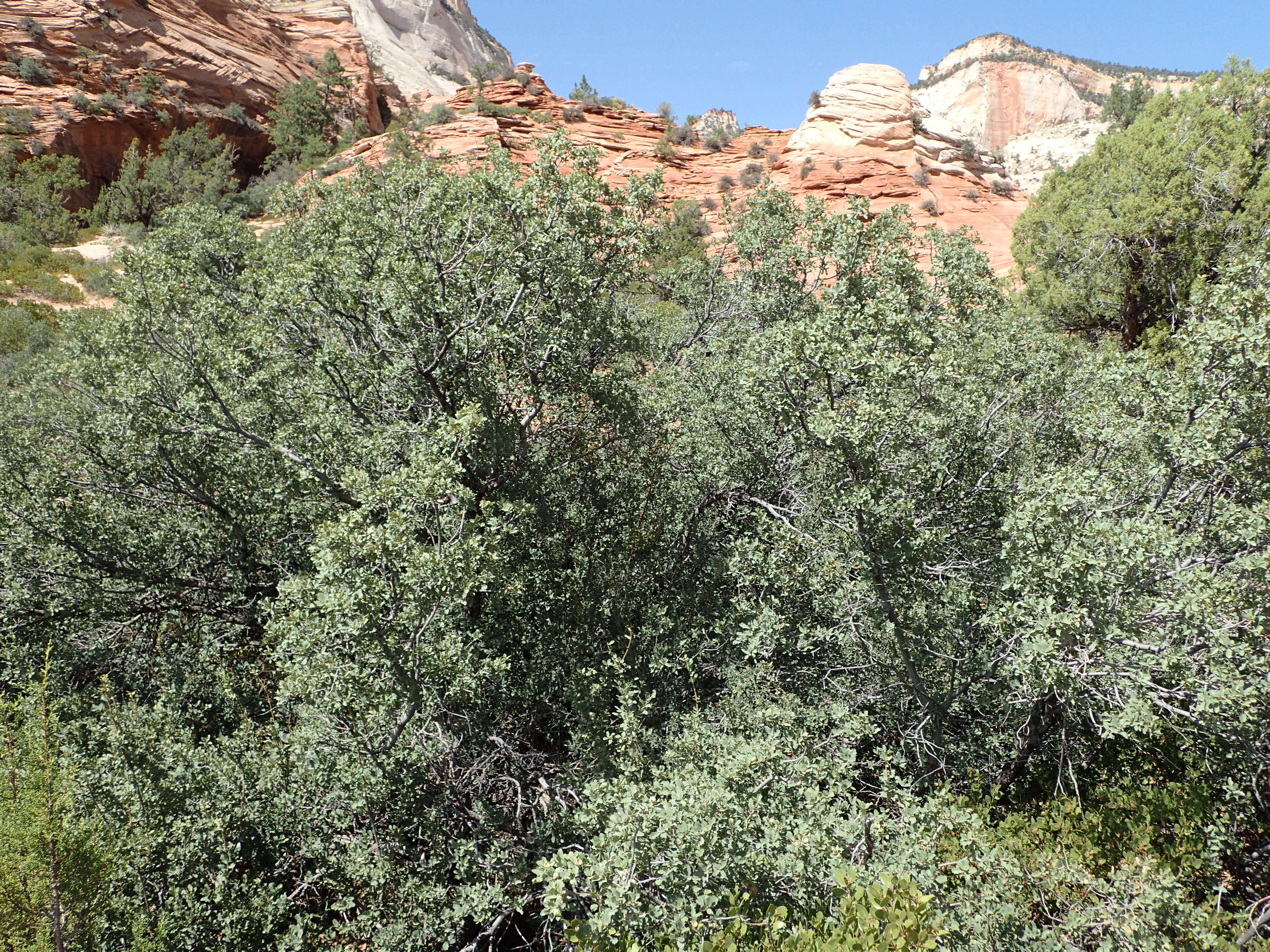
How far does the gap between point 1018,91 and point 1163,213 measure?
266 feet

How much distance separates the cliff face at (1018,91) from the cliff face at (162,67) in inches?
2251

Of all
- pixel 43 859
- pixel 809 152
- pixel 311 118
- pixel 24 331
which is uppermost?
pixel 809 152

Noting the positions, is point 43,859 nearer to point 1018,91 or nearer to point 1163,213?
point 1163,213

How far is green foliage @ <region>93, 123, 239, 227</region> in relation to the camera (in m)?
28.5

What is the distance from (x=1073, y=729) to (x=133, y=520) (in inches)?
432

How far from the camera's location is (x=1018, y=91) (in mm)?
75375

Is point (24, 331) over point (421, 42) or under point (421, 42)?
under

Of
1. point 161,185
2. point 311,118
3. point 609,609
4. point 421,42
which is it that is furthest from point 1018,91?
point 609,609

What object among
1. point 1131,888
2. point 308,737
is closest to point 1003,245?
point 1131,888

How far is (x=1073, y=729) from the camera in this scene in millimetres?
6461

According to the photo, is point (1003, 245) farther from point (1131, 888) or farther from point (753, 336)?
point (1131, 888)

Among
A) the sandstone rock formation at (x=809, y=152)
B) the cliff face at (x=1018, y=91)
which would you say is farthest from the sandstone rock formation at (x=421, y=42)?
the cliff face at (x=1018, y=91)

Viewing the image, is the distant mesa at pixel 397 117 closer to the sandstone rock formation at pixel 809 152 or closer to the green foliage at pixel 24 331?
the sandstone rock formation at pixel 809 152

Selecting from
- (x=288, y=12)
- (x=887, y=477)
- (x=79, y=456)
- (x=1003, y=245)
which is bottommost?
(x=79, y=456)
